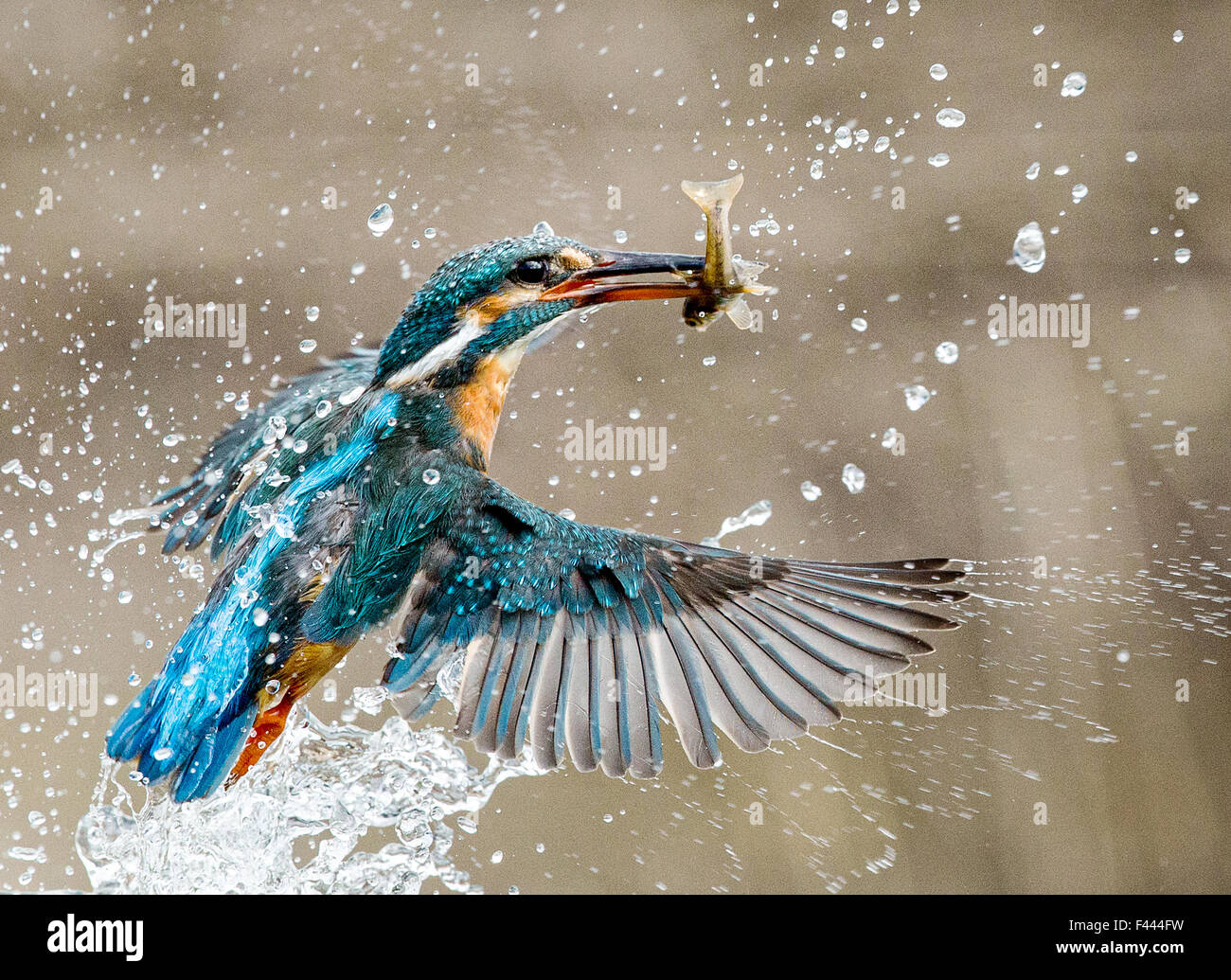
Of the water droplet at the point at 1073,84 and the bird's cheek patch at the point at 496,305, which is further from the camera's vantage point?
the water droplet at the point at 1073,84

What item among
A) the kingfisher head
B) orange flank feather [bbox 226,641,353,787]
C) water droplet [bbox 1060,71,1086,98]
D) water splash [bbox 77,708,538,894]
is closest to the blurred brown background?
water droplet [bbox 1060,71,1086,98]

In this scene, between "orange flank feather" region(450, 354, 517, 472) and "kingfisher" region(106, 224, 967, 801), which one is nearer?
"kingfisher" region(106, 224, 967, 801)

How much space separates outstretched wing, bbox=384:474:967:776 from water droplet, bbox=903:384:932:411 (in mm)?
1306

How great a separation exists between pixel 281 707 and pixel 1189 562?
6.79 ft

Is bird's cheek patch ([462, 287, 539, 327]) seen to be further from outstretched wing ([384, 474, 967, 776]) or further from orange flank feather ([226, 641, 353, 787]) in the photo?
orange flank feather ([226, 641, 353, 787])

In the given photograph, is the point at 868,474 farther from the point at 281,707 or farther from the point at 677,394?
the point at 281,707

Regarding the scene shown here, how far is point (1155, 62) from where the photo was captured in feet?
9.55

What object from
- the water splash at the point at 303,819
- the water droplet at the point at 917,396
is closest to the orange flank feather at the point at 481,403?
the water splash at the point at 303,819

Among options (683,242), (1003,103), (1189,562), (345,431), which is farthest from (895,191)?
(345,431)

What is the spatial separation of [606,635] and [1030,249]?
151 centimetres

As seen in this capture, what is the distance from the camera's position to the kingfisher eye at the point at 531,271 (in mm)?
1668

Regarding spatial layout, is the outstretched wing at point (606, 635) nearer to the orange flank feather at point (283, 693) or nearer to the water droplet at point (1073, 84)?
the orange flank feather at point (283, 693)

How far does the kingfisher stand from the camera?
150cm

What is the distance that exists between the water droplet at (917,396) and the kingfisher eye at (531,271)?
1.27 m
